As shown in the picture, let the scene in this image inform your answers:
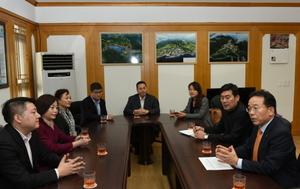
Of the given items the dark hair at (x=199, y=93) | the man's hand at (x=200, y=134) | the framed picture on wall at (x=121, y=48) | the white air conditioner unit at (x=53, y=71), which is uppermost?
the framed picture on wall at (x=121, y=48)

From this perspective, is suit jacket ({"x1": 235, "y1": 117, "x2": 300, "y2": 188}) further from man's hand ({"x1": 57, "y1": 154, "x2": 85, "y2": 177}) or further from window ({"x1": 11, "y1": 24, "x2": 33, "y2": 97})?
window ({"x1": 11, "y1": 24, "x2": 33, "y2": 97})

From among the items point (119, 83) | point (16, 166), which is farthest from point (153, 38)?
point (16, 166)

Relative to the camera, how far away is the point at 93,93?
4.50 m

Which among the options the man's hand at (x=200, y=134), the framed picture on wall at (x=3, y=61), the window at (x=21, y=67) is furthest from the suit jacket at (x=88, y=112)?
the man's hand at (x=200, y=134)

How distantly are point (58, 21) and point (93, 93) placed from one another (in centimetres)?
188

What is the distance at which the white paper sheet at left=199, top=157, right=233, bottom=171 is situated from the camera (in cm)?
211

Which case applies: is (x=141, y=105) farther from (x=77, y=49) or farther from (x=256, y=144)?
(x=256, y=144)

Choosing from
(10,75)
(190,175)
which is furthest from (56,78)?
(190,175)

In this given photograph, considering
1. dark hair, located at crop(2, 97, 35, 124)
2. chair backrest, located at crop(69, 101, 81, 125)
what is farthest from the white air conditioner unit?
dark hair, located at crop(2, 97, 35, 124)

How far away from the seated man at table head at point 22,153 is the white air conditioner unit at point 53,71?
9.34ft

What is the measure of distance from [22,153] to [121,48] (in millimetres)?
3882

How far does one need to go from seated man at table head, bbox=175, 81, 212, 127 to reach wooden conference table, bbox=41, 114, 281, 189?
0.35m

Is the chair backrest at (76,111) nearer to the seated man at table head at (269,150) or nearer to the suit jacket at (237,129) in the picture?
the suit jacket at (237,129)

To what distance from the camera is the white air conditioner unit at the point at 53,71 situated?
15.9 ft
